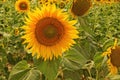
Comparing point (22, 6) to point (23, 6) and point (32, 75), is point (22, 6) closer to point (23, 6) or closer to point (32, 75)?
point (23, 6)

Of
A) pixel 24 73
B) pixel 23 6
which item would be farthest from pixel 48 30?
pixel 23 6

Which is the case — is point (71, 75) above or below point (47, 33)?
below

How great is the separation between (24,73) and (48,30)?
0.90 ft

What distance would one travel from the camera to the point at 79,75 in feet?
6.21

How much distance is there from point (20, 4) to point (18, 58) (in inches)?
39.6

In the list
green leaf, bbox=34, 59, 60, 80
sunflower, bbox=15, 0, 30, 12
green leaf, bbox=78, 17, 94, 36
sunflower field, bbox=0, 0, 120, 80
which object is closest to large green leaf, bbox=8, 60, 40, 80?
sunflower field, bbox=0, 0, 120, 80

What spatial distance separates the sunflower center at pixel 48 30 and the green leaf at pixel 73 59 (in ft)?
0.50

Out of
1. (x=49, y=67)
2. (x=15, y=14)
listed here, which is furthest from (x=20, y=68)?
(x=15, y=14)

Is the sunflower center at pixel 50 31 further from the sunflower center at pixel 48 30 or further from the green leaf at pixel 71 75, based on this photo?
the green leaf at pixel 71 75

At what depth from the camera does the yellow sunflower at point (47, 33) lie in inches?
65.8

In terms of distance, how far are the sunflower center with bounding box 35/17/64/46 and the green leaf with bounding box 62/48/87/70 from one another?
153 mm

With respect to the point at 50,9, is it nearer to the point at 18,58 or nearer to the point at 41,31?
the point at 41,31

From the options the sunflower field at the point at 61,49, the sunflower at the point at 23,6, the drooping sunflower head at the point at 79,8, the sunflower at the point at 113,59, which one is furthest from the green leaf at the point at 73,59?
the sunflower at the point at 23,6

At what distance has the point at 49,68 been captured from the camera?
166 centimetres
